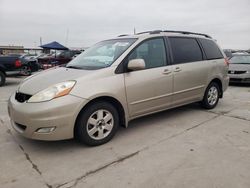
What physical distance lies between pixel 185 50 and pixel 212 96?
1.37 metres

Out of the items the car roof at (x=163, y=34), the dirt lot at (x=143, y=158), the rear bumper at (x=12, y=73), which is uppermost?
the car roof at (x=163, y=34)

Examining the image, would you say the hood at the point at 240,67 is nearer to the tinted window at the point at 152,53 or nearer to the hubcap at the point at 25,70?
the tinted window at the point at 152,53

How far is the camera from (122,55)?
12.0 feet

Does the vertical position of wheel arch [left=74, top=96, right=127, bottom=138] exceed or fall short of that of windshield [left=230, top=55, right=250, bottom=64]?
it falls short

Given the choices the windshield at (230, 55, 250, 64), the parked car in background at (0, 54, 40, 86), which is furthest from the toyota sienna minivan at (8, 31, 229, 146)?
the parked car in background at (0, 54, 40, 86)

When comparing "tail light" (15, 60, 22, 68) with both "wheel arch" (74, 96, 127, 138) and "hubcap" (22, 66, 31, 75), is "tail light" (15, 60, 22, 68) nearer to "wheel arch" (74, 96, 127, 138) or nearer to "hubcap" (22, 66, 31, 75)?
"hubcap" (22, 66, 31, 75)

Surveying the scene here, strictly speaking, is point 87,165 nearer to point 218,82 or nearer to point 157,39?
point 157,39

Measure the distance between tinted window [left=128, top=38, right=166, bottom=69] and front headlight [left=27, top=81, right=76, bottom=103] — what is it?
113cm

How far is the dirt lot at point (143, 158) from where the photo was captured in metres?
2.56

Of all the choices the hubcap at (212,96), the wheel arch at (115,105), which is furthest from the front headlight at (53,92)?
the hubcap at (212,96)

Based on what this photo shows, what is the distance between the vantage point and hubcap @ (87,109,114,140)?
331 cm

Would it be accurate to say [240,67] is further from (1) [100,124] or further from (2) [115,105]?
(1) [100,124]

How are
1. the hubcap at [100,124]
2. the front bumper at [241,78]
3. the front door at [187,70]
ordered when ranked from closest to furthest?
the hubcap at [100,124]
the front door at [187,70]
the front bumper at [241,78]

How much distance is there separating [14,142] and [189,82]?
10.6ft
